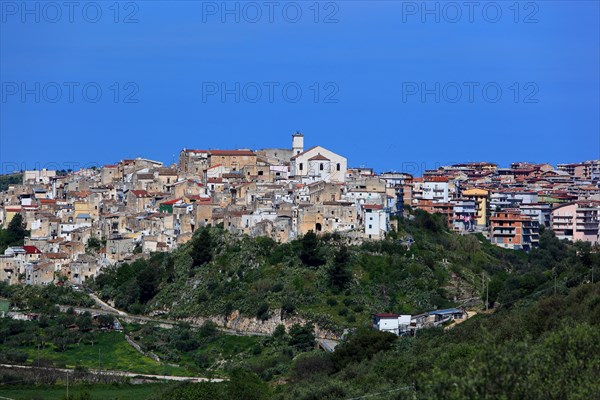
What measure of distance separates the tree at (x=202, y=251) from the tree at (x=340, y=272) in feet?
19.6

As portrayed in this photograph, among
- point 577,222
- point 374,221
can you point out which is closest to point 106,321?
point 374,221

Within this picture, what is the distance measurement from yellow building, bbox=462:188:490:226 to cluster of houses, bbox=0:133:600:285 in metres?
0.07

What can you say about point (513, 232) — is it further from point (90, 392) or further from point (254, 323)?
point (90, 392)

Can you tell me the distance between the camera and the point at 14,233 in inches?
2756

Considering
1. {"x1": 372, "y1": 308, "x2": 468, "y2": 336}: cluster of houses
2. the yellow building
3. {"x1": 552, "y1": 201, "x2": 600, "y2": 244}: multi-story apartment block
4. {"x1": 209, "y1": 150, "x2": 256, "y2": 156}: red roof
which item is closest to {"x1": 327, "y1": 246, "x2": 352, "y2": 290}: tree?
{"x1": 372, "y1": 308, "x2": 468, "y2": 336}: cluster of houses

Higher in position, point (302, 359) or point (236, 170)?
point (236, 170)

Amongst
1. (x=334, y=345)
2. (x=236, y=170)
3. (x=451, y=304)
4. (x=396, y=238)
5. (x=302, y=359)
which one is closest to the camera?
(x=302, y=359)

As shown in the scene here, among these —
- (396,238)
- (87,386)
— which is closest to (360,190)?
(396,238)

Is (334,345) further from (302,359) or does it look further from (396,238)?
(396,238)

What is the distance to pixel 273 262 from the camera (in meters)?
56.1

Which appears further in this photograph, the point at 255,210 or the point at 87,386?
the point at 255,210

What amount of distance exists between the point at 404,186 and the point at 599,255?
17625 millimetres

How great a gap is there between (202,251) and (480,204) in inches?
807

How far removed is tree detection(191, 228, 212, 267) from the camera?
5800 centimetres
